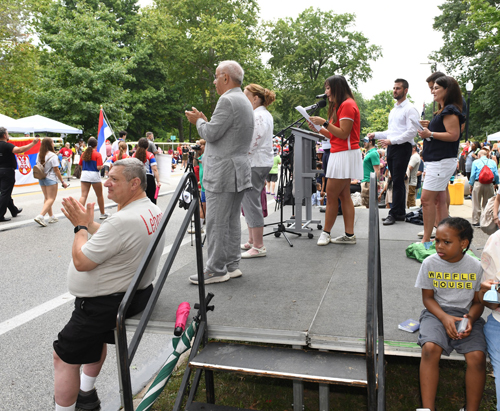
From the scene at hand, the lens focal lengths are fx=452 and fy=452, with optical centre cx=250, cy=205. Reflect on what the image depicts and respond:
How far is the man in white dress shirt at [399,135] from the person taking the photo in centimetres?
552

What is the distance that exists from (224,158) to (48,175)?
23.9 ft

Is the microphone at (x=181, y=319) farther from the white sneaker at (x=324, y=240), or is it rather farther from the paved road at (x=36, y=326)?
the white sneaker at (x=324, y=240)

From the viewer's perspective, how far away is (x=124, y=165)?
320 cm

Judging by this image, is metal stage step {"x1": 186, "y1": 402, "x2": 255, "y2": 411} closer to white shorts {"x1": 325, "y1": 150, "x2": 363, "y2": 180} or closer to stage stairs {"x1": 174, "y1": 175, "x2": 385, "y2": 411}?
stage stairs {"x1": 174, "y1": 175, "x2": 385, "y2": 411}

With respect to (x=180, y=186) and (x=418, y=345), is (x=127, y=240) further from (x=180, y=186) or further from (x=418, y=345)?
(x=418, y=345)

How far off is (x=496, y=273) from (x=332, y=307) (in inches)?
43.7

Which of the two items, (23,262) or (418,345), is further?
(23,262)

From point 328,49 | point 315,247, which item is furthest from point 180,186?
point 328,49

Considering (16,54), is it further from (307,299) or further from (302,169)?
(307,299)

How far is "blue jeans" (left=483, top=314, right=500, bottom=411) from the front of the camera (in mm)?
2588

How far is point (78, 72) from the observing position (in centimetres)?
2866

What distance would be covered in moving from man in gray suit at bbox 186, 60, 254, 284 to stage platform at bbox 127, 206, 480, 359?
43 cm

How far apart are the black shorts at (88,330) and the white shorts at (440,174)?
321cm

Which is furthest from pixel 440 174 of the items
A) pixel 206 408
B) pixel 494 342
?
pixel 206 408
